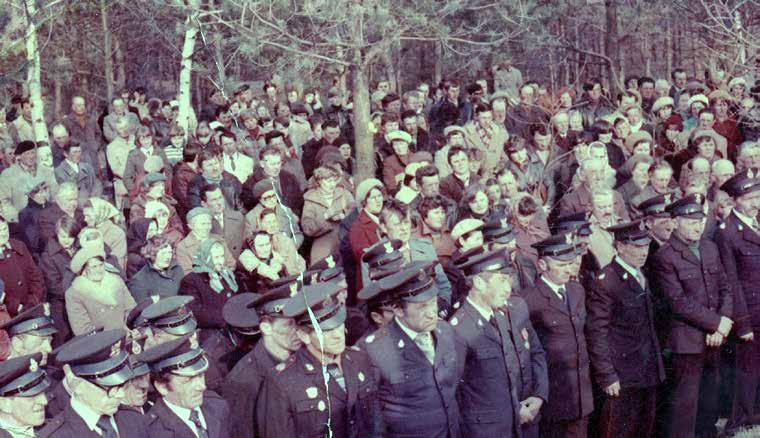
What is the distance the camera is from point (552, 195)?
35.1 feet

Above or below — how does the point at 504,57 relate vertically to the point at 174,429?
below

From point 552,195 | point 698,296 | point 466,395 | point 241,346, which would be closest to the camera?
point 466,395

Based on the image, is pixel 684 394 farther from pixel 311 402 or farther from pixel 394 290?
pixel 311 402

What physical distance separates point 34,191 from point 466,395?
5.28 metres

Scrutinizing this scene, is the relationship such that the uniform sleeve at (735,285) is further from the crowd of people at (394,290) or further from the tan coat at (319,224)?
the tan coat at (319,224)

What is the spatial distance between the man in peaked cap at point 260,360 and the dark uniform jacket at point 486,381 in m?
1.06

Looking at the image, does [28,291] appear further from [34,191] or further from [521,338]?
[521,338]

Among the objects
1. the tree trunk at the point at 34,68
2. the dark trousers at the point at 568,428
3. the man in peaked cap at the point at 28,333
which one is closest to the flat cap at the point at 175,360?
the man in peaked cap at the point at 28,333

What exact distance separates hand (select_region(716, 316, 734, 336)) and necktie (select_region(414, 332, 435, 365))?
8.52 feet

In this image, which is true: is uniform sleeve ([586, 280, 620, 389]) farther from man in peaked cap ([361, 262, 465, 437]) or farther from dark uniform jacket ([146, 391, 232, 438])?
dark uniform jacket ([146, 391, 232, 438])

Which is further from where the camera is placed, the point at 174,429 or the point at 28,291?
the point at 28,291

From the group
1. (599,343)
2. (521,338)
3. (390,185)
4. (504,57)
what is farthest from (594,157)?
(504,57)

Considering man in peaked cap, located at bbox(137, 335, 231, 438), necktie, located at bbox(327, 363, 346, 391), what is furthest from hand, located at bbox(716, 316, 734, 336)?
man in peaked cap, located at bbox(137, 335, 231, 438)

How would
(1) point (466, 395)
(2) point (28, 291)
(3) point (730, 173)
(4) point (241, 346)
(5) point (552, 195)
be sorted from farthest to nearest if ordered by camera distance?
1. (5) point (552, 195)
2. (3) point (730, 173)
3. (2) point (28, 291)
4. (4) point (241, 346)
5. (1) point (466, 395)
